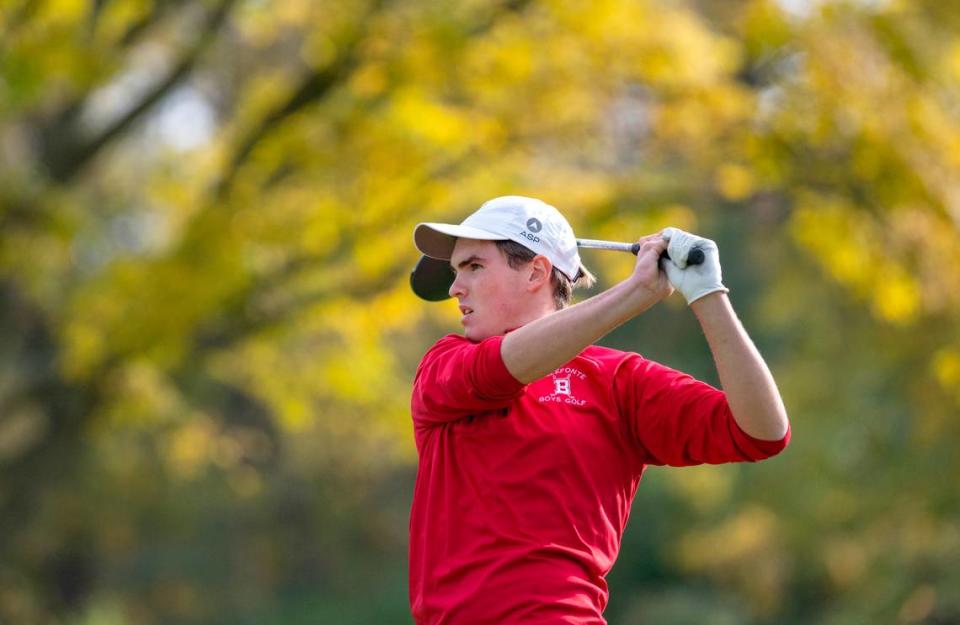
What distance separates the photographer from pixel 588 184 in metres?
13.0

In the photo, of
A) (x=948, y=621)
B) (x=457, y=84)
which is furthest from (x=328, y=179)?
(x=948, y=621)

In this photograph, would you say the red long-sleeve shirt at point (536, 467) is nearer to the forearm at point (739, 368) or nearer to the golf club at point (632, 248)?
the forearm at point (739, 368)

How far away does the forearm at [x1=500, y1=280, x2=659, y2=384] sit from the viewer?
2945 mm

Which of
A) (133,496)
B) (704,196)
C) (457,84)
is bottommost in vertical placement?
(133,496)

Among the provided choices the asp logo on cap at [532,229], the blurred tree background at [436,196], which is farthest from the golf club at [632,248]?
the blurred tree background at [436,196]

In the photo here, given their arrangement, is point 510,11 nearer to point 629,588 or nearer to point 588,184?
point 588,184

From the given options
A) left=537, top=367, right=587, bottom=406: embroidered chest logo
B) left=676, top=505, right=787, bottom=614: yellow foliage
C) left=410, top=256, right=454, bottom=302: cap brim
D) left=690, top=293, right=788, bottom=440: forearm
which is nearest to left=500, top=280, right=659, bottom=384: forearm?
left=690, top=293, right=788, bottom=440: forearm

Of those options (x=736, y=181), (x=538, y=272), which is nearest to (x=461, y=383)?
(x=538, y=272)

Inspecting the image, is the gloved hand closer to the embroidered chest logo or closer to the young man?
the young man

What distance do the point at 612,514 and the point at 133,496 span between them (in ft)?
66.1

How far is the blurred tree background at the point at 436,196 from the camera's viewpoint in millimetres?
10867

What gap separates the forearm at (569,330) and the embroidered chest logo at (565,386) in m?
0.22

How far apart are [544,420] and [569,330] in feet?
1.01

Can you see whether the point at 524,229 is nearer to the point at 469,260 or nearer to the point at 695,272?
the point at 469,260
